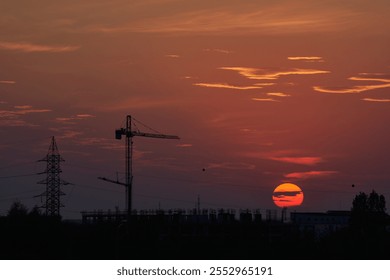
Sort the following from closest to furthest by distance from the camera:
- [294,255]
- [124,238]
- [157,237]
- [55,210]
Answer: [294,255], [55,210], [124,238], [157,237]

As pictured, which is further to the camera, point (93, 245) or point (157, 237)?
point (157, 237)

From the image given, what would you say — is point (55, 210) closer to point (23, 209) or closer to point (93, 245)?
point (93, 245)

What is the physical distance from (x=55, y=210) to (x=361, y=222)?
6597 centimetres

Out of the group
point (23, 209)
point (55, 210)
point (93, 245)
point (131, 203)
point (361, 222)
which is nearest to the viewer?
point (93, 245)

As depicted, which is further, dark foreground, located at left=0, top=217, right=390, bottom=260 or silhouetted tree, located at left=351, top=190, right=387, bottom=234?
silhouetted tree, located at left=351, top=190, right=387, bottom=234

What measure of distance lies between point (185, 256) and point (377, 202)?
74.9 meters

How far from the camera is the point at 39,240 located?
120188mm

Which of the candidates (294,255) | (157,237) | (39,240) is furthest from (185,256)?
(157,237)

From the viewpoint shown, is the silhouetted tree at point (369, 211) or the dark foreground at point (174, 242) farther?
the silhouetted tree at point (369, 211)

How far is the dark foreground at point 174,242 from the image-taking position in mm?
102938

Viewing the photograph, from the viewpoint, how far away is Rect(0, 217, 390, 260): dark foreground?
10294 cm

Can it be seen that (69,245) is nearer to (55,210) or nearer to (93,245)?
(93,245)

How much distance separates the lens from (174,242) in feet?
489

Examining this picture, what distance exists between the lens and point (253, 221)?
18175 centimetres
